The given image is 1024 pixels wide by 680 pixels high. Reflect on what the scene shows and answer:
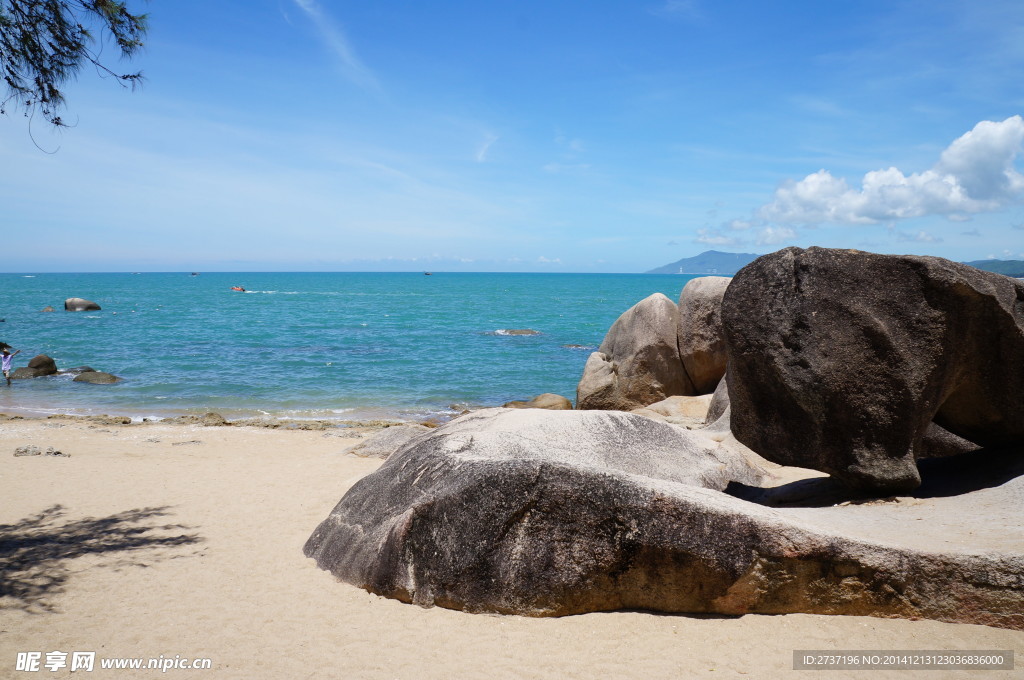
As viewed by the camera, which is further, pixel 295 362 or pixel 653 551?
pixel 295 362

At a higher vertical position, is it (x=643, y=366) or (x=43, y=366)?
(x=643, y=366)

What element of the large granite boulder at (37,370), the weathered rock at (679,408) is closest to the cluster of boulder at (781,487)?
the weathered rock at (679,408)

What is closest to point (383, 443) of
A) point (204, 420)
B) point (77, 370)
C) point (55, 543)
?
point (55, 543)

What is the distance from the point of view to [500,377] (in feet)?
86.0

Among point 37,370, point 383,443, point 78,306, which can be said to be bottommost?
point 37,370

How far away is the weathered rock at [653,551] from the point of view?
5.36 metres

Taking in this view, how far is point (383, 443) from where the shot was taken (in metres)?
13.5

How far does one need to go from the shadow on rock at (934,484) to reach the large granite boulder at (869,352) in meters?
0.37

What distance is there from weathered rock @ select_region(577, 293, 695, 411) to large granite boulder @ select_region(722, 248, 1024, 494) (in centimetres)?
1115

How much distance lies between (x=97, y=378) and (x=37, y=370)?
3.45 m

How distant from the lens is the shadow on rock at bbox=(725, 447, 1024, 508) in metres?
7.11

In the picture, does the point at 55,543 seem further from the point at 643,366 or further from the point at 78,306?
the point at 78,306

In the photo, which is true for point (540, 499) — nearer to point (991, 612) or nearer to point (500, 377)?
point (991, 612)

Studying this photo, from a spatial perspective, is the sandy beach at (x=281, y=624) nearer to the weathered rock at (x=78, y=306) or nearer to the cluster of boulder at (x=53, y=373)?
the cluster of boulder at (x=53, y=373)
